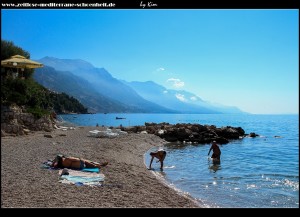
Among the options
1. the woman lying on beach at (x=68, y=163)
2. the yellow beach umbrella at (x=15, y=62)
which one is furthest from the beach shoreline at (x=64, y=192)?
the yellow beach umbrella at (x=15, y=62)

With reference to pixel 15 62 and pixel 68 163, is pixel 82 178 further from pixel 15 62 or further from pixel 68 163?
pixel 15 62

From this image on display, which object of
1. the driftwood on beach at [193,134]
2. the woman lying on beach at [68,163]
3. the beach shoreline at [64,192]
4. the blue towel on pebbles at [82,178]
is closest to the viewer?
the beach shoreline at [64,192]

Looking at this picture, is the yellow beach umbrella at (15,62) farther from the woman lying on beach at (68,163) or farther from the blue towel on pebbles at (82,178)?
the woman lying on beach at (68,163)

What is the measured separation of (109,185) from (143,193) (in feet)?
4.45

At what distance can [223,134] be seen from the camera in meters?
46.0

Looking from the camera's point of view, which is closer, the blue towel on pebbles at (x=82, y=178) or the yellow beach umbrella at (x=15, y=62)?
the yellow beach umbrella at (x=15, y=62)

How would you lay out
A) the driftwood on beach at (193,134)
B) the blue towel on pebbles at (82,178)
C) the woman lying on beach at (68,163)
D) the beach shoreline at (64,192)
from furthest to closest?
1. the driftwood on beach at (193,134)
2. the woman lying on beach at (68,163)
3. the blue towel on pebbles at (82,178)
4. the beach shoreline at (64,192)

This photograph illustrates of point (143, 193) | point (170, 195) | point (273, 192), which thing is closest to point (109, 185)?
point (143, 193)

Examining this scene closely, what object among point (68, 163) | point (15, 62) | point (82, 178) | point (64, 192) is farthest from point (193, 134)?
point (15, 62)

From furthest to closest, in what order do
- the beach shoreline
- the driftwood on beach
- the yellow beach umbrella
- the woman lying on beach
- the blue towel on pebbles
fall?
the driftwood on beach
the woman lying on beach
the blue towel on pebbles
the beach shoreline
the yellow beach umbrella

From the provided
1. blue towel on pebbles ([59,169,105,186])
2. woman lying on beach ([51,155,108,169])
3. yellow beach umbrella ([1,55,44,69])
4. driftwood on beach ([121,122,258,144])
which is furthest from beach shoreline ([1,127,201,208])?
driftwood on beach ([121,122,258,144])

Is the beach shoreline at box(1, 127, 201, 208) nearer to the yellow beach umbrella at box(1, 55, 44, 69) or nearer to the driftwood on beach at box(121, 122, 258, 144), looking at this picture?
the yellow beach umbrella at box(1, 55, 44, 69)

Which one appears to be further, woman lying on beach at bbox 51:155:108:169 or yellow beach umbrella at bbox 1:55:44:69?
woman lying on beach at bbox 51:155:108:169
